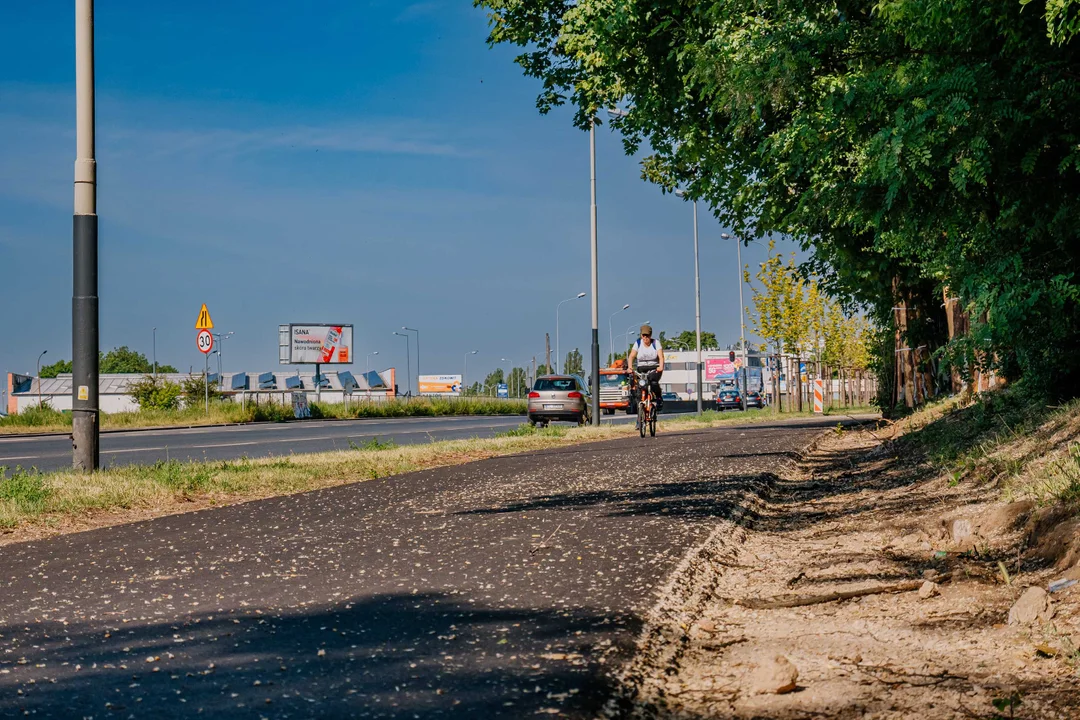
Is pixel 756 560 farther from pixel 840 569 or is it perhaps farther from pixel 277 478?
pixel 277 478

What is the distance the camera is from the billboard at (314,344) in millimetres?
76688

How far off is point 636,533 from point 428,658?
3258mm

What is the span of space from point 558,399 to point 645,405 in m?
12.6

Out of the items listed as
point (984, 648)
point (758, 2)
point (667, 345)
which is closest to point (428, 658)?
point (984, 648)

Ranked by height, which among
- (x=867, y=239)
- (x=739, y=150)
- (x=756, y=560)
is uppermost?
(x=739, y=150)

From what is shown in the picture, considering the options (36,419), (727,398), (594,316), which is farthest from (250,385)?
(594,316)

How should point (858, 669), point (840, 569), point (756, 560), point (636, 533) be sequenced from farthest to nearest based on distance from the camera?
point (636, 533) < point (756, 560) < point (840, 569) < point (858, 669)

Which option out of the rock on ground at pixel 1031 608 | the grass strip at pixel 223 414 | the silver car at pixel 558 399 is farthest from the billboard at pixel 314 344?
the rock on ground at pixel 1031 608

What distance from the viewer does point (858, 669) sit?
3.79 metres

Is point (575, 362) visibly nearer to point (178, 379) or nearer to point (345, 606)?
point (178, 379)

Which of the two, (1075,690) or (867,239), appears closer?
(1075,690)

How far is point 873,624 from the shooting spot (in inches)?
176

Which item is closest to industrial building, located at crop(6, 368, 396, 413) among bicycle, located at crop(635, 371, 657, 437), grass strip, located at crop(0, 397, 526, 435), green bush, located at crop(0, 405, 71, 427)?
grass strip, located at crop(0, 397, 526, 435)

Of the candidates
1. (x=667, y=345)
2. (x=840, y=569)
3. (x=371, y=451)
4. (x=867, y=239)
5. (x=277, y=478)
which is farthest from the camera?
(x=667, y=345)
